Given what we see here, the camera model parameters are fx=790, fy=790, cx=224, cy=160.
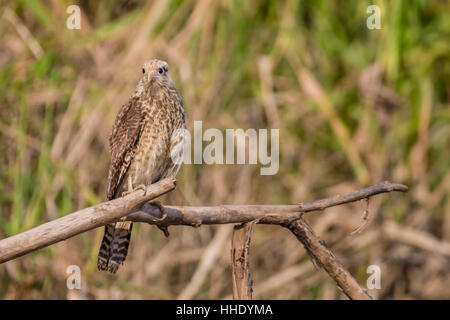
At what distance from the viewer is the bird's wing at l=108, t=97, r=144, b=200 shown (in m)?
3.53

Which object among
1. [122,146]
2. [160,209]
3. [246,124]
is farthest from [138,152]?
[246,124]

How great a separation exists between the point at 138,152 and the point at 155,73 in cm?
42

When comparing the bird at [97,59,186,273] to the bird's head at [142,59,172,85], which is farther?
the bird's head at [142,59,172,85]

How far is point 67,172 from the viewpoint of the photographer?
530 cm

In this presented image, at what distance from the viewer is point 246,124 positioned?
6043 mm

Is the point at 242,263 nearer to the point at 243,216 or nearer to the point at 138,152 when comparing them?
the point at 243,216

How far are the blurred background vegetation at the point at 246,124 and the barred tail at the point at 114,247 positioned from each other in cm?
168

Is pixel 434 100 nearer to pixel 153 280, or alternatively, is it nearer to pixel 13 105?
pixel 153 280

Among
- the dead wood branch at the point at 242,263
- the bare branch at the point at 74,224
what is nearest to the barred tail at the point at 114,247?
the dead wood branch at the point at 242,263

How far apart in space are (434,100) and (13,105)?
320 cm

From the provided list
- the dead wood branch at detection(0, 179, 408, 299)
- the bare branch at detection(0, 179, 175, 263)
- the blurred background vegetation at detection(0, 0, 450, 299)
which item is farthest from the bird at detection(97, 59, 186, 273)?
the blurred background vegetation at detection(0, 0, 450, 299)

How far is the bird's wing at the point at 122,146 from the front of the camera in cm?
353

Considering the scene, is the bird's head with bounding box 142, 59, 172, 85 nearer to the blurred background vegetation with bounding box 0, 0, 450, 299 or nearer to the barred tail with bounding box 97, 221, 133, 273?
the barred tail with bounding box 97, 221, 133, 273
